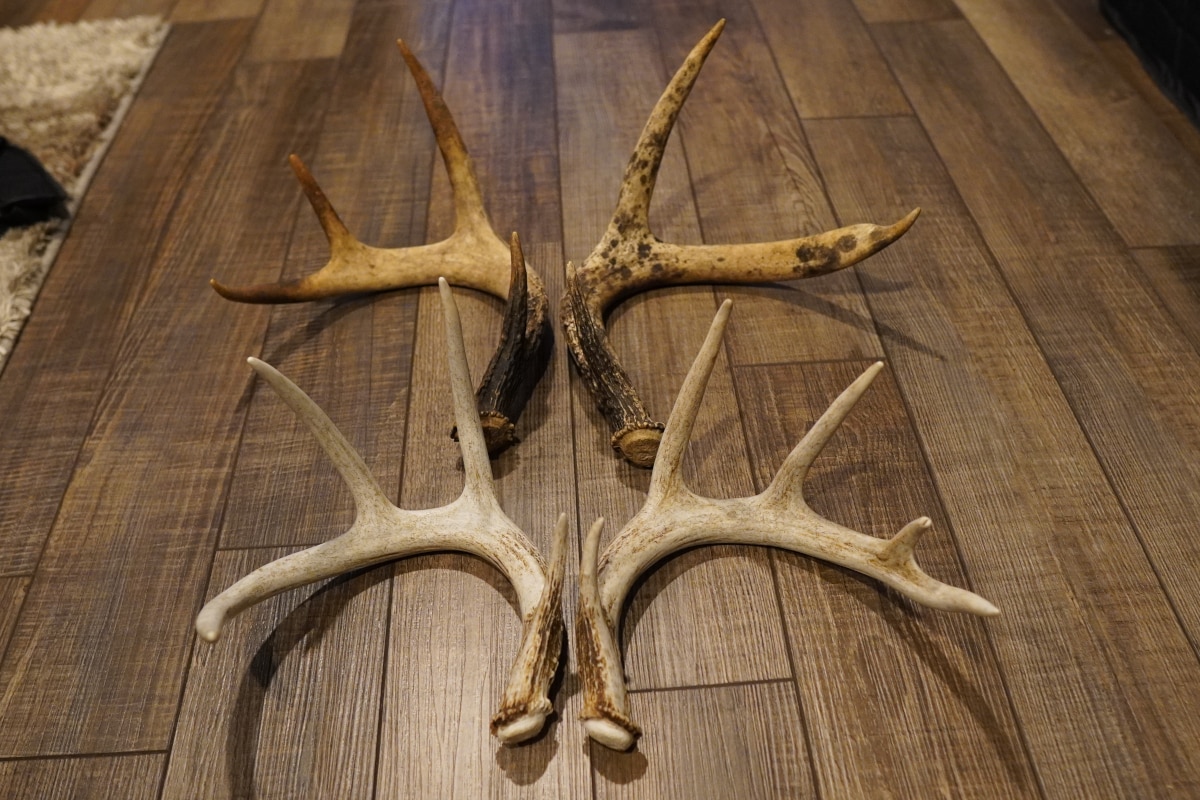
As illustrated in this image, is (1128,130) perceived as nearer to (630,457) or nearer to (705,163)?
(705,163)

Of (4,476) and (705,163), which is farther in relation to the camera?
(705,163)

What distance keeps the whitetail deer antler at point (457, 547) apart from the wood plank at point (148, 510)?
0.25 m

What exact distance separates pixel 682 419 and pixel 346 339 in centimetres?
81

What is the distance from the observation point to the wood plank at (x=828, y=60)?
254 centimetres

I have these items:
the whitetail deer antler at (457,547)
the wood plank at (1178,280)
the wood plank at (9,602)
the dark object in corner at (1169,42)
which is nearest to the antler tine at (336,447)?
the whitetail deer antler at (457,547)

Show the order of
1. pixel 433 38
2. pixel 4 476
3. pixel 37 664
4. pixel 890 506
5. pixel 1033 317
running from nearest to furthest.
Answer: pixel 37 664
pixel 890 506
pixel 4 476
pixel 1033 317
pixel 433 38

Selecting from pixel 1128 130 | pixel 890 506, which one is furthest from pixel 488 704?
pixel 1128 130

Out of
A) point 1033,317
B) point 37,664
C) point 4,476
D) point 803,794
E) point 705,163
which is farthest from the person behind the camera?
point 705,163

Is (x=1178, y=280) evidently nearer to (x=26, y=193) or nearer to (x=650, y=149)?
(x=650, y=149)

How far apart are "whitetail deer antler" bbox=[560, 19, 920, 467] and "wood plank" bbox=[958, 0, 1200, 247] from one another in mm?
747

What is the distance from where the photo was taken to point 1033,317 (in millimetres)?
1912

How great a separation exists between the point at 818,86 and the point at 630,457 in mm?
1443

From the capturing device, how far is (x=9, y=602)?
5.00 feet

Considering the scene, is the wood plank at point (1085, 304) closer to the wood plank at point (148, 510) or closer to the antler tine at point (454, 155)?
the antler tine at point (454, 155)
